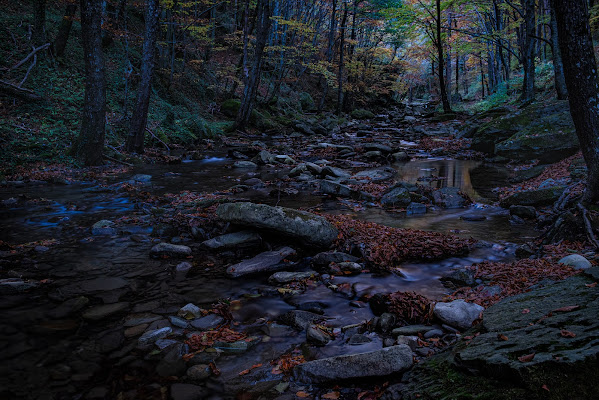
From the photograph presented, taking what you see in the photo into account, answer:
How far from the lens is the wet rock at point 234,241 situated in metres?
5.63

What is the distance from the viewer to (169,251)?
5.39 m

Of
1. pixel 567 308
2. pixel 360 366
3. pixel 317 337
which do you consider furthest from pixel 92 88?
pixel 567 308

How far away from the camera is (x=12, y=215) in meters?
6.95

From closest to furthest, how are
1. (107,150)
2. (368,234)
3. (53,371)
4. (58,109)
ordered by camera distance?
(53,371)
(368,234)
(107,150)
(58,109)

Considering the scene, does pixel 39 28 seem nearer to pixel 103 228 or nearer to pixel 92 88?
pixel 92 88

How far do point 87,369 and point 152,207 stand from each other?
5375mm

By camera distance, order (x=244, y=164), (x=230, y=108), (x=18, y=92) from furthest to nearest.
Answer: (x=230, y=108), (x=244, y=164), (x=18, y=92)

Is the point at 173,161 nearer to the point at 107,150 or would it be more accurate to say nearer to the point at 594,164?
the point at 107,150

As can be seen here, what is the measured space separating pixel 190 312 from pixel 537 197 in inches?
298

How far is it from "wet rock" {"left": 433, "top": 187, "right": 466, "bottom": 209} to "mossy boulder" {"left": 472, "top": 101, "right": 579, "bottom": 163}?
15.6ft

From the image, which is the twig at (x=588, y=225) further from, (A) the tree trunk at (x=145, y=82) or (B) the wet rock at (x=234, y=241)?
(A) the tree trunk at (x=145, y=82)

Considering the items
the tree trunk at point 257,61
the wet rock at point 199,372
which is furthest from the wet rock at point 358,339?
the tree trunk at point 257,61

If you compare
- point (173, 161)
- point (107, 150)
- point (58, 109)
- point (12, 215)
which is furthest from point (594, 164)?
point (58, 109)

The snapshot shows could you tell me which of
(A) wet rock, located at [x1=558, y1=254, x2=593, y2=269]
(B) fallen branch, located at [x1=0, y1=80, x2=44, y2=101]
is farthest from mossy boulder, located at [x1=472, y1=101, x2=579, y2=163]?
(B) fallen branch, located at [x1=0, y1=80, x2=44, y2=101]
